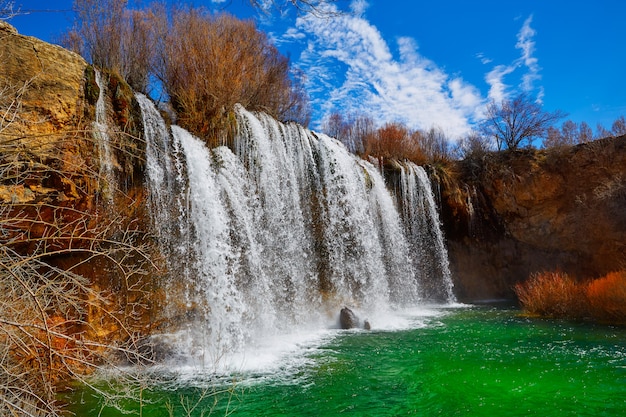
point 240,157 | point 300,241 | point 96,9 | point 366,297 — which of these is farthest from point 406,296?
point 96,9

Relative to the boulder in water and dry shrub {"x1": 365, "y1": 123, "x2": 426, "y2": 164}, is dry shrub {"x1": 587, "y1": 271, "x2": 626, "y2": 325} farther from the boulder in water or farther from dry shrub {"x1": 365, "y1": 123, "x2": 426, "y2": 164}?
dry shrub {"x1": 365, "y1": 123, "x2": 426, "y2": 164}

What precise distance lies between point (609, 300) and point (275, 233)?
8.46 m

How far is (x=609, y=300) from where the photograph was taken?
10570 mm

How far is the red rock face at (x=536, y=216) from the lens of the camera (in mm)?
16547

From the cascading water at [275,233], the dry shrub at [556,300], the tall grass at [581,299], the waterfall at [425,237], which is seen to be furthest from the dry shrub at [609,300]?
the waterfall at [425,237]

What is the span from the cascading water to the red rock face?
2323 mm

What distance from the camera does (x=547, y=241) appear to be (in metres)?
17.6

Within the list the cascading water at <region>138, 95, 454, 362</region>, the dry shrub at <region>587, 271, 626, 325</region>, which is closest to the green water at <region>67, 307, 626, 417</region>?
the dry shrub at <region>587, 271, 626, 325</region>

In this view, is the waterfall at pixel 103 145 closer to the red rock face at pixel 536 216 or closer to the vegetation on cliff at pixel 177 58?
Result: the vegetation on cliff at pixel 177 58

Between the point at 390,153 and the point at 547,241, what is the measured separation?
7717 millimetres

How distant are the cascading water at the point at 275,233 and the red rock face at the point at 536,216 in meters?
2.32

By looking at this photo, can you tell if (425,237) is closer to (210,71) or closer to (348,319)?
(348,319)

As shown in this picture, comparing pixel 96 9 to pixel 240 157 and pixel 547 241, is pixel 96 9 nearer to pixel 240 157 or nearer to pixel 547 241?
pixel 240 157

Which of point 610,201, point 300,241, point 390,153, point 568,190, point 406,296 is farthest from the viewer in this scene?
point 390,153
